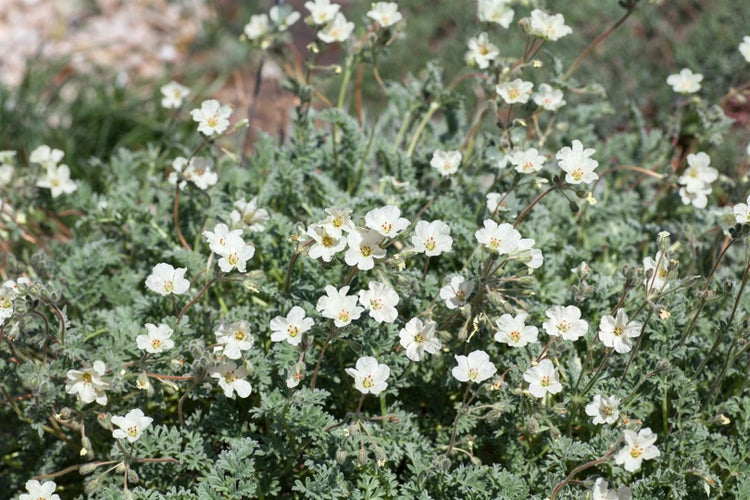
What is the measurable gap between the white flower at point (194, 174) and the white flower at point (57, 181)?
503 millimetres

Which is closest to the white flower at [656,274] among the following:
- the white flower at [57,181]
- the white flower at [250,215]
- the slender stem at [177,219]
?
the white flower at [250,215]

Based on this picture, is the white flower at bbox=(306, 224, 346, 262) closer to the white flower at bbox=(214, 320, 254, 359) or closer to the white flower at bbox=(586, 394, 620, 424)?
the white flower at bbox=(214, 320, 254, 359)

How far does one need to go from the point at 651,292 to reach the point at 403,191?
87 centimetres

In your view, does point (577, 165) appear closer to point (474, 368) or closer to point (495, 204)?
point (495, 204)

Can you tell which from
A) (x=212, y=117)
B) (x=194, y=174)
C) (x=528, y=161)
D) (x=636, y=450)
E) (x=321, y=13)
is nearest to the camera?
(x=636, y=450)

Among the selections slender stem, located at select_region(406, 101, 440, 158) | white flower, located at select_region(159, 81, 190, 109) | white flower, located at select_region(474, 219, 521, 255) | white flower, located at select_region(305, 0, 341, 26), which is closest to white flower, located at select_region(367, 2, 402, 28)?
white flower, located at select_region(305, 0, 341, 26)

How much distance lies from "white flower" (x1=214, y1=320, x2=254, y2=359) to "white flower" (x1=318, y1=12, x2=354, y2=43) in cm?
114

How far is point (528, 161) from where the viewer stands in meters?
2.42

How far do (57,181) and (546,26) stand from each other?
1.81 m

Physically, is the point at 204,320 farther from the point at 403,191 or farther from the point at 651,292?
the point at 651,292

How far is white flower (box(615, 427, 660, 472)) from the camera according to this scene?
1.96 metres

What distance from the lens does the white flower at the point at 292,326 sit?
6.88 ft

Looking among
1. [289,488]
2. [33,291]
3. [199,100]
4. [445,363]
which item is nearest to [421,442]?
[445,363]

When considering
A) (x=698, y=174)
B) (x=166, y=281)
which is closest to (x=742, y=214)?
(x=698, y=174)
